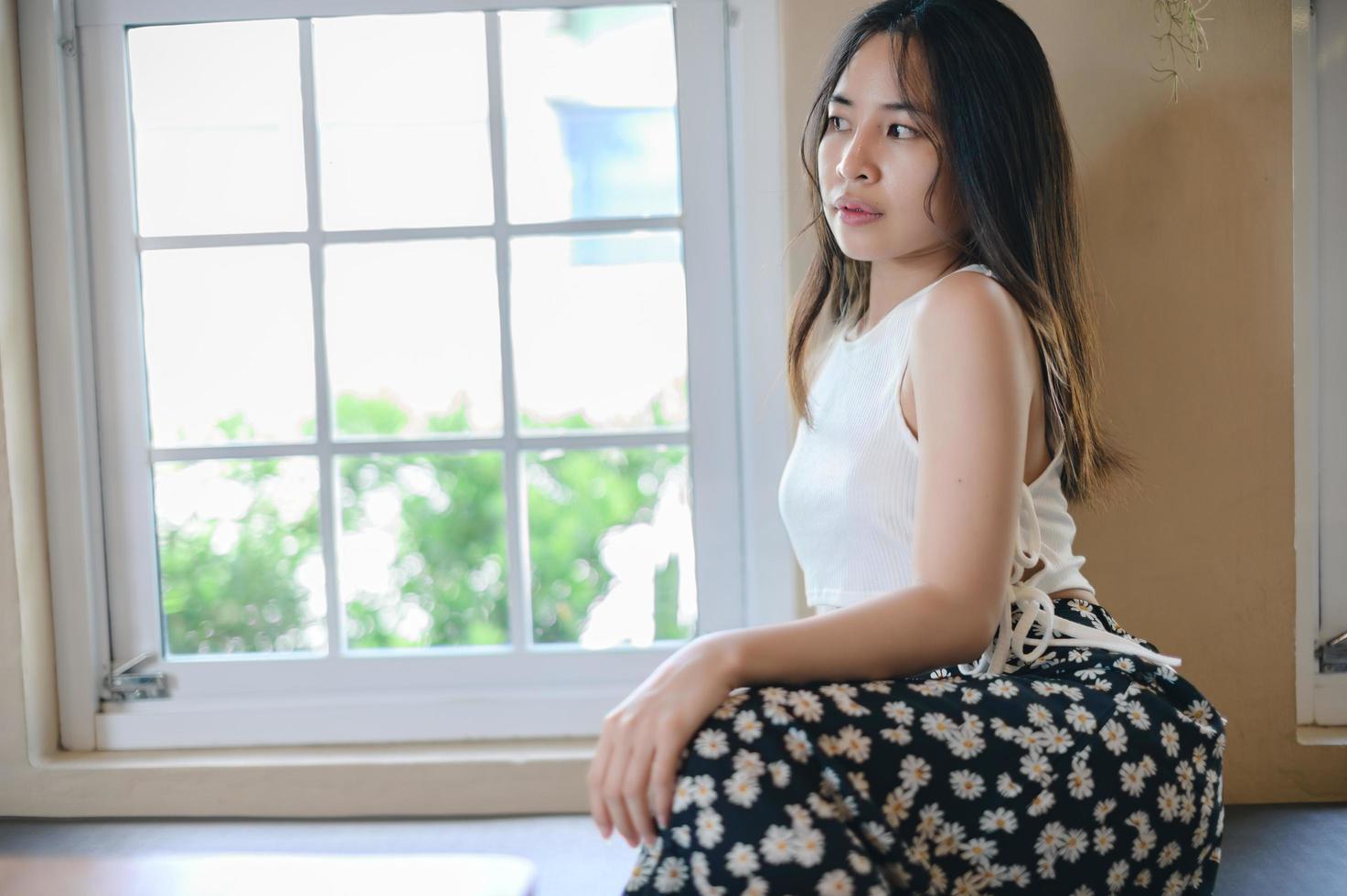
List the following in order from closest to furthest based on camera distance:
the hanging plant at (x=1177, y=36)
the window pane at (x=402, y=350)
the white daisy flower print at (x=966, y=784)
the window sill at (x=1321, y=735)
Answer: the white daisy flower print at (x=966, y=784) < the hanging plant at (x=1177, y=36) < the window sill at (x=1321, y=735) < the window pane at (x=402, y=350)

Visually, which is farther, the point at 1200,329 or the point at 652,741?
the point at 1200,329

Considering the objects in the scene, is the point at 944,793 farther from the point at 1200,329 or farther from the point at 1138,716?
the point at 1200,329

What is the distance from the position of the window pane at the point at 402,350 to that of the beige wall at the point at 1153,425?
1.31 meters

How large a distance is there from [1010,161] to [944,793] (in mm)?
769

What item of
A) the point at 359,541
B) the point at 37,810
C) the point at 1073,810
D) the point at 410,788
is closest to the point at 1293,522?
the point at 1073,810

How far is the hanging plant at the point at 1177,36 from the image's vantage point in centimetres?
184

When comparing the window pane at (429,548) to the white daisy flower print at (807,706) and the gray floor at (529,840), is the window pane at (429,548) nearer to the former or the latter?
the gray floor at (529,840)

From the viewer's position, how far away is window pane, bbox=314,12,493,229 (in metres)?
2.10

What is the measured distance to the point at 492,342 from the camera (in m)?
2.12

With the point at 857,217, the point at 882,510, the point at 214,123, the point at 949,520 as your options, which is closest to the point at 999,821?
the point at 949,520

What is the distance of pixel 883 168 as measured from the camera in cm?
140

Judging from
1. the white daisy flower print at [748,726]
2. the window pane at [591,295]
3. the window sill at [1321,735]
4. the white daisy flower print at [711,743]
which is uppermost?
the window pane at [591,295]

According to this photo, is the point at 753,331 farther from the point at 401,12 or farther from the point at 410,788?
the point at 410,788

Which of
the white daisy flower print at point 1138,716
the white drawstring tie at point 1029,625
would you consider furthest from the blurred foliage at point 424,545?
the white daisy flower print at point 1138,716
